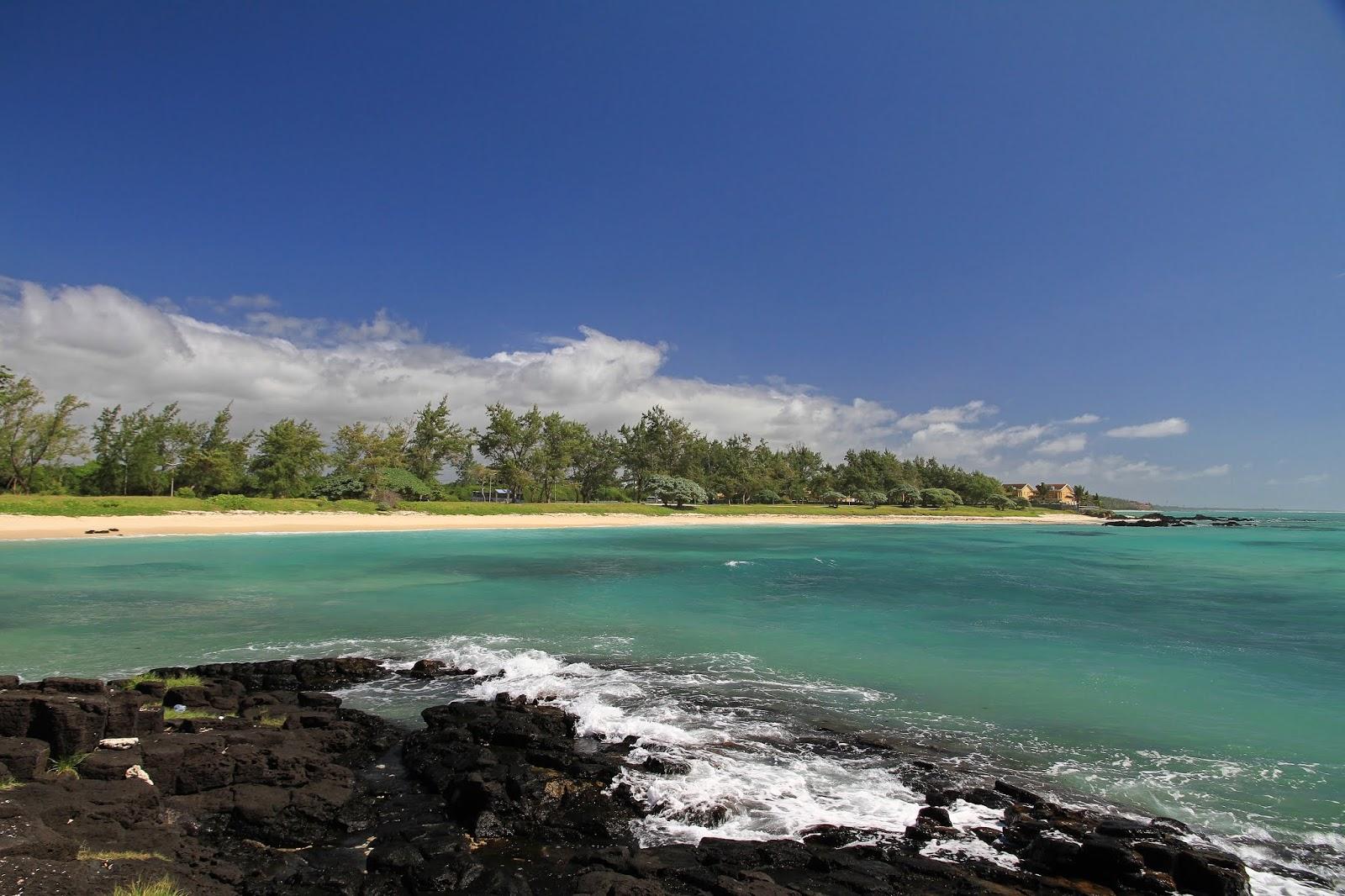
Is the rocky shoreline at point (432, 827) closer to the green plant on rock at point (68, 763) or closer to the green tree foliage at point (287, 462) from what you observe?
the green plant on rock at point (68, 763)

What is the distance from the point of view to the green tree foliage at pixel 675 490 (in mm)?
83438

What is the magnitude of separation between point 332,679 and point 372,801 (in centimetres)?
543

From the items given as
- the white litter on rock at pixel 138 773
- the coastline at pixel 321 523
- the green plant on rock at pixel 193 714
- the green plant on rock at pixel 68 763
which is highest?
the white litter on rock at pixel 138 773

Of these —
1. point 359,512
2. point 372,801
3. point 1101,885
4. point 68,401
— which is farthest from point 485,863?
point 68,401

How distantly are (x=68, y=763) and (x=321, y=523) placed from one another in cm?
4857

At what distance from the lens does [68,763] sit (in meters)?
7.08

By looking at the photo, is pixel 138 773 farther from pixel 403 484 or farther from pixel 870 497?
pixel 870 497

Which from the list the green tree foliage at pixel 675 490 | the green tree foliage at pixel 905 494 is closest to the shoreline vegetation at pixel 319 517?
the green tree foliage at pixel 675 490

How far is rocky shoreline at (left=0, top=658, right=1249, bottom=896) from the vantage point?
213 inches

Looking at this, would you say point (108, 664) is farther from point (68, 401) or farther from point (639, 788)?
point (68, 401)

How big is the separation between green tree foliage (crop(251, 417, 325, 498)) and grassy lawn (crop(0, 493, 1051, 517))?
3.34 metres

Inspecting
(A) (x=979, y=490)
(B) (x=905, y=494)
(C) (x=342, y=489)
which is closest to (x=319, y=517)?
(C) (x=342, y=489)

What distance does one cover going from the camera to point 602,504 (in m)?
76.0

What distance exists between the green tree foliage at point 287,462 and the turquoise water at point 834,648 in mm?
28792
